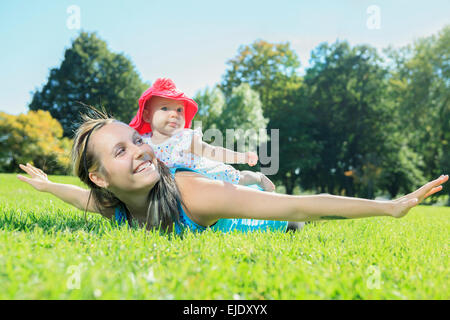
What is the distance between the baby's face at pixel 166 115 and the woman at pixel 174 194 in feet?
4.54

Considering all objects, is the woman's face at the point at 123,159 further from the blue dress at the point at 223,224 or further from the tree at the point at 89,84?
the tree at the point at 89,84

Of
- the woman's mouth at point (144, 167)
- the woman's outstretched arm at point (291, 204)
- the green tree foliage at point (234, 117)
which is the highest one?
the green tree foliage at point (234, 117)

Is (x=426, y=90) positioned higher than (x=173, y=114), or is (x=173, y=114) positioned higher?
(x=426, y=90)

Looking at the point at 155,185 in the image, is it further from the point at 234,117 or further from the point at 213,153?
the point at 234,117

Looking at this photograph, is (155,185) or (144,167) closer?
(144,167)

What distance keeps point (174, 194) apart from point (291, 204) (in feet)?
3.48


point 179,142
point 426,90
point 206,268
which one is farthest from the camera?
point 426,90

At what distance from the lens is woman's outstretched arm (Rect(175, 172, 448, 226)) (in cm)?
262

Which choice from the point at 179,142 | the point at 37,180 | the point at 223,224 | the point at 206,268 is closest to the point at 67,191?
the point at 37,180

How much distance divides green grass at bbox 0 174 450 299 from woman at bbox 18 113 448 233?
264 mm

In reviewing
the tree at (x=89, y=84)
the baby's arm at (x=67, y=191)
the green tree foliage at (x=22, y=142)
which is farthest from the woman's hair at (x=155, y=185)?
the tree at (x=89, y=84)

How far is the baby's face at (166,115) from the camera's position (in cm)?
480

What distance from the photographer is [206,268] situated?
2.07 meters
